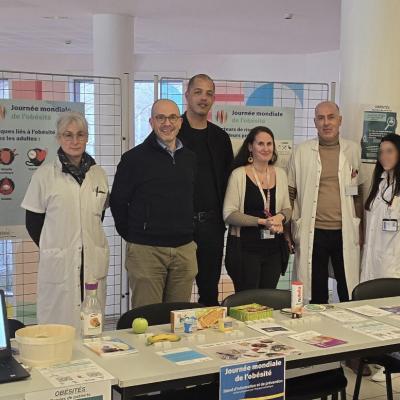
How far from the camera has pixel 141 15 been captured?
7148 mm

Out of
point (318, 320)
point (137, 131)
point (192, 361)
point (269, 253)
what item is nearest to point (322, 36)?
point (137, 131)

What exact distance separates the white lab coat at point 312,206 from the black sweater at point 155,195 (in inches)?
36.6

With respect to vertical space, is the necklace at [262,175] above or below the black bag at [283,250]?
above

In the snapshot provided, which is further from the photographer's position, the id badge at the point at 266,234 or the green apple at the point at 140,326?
the id badge at the point at 266,234

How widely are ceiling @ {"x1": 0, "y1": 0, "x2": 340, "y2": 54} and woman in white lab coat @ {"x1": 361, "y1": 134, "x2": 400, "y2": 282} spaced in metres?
2.64

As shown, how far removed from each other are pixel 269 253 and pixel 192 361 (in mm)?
1800

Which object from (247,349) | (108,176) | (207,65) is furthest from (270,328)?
(207,65)

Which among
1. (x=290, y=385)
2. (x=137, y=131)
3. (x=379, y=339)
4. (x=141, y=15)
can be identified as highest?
(x=141, y=15)

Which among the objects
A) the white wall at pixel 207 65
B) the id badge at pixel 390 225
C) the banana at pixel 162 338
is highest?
the white wall at pixel 207 65

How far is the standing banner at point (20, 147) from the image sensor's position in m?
4.15

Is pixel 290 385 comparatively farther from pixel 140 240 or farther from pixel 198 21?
pixel 198 21

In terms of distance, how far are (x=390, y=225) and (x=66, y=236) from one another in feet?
6.60

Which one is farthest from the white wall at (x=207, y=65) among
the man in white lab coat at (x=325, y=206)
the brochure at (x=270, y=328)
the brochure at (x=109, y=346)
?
the brochure at (x=109, y=346)

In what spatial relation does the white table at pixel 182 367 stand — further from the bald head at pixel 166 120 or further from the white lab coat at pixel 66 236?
the bald head at pixel 166 120
